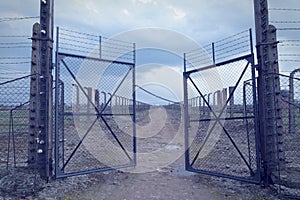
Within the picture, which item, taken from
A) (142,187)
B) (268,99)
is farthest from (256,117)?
(142,187)

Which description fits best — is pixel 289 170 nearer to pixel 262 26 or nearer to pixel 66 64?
pixel 262 26

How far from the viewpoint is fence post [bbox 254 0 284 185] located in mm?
4281

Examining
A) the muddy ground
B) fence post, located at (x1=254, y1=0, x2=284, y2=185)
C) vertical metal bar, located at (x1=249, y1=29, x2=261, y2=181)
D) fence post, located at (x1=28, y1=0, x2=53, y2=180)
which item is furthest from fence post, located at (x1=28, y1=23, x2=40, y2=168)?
fence post, located at (x1=254, y1=0, x2=284, y2=185)

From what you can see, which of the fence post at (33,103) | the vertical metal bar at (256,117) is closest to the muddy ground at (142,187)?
the vertical metal bar at (256,117)

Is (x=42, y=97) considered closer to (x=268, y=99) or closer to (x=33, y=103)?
(x=33, y=103)

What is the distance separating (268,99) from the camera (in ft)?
14.4

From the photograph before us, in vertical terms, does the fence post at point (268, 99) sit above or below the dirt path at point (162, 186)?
above

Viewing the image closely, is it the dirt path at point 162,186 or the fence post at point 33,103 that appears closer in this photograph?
the dirt path at point 162,186

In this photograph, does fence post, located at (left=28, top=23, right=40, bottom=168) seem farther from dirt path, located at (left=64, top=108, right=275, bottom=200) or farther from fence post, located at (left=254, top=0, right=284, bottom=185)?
fence post, located at (left=254, top=0, right=284, bottom=185)

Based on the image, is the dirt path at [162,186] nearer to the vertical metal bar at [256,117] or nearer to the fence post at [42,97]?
the vertical metal bar at [256,117]

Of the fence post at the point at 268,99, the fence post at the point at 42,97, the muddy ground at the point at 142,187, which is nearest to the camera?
the muddy ground at the point at 142,187

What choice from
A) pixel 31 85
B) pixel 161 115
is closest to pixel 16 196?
pixel 31 85

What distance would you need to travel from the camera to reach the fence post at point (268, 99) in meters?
4.28

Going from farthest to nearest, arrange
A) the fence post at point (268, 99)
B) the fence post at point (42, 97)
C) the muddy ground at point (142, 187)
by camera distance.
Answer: the fence post at point (42, 97) → the fence post at point (268, 99) → the muddy ground at point (142, 187)
